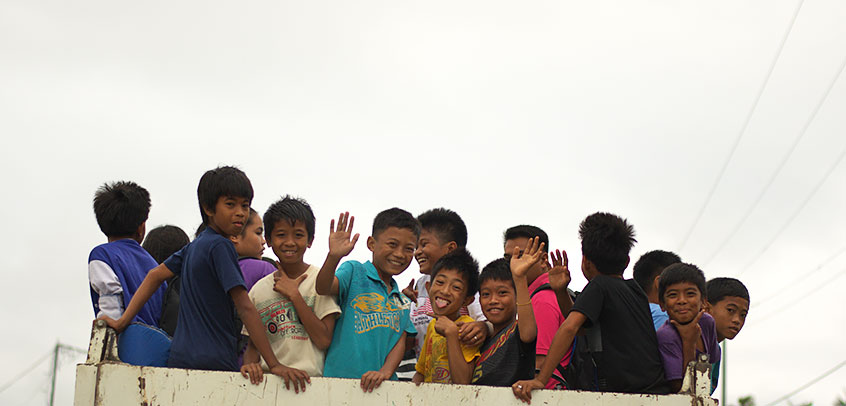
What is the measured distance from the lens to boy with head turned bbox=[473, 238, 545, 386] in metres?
3.57

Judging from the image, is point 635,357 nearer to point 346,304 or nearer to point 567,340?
point 567,340

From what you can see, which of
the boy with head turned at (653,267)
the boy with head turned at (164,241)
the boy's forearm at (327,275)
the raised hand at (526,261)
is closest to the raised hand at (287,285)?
the boy's forearm at (327,275)

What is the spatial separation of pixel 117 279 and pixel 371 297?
124cm

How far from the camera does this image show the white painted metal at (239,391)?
10.3ft

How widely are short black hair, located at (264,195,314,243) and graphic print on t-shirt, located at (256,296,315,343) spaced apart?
1.13 ft

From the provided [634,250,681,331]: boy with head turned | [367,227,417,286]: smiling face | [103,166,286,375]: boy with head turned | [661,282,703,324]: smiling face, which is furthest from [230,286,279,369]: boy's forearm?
[634,250,681,331]: boy with head turned

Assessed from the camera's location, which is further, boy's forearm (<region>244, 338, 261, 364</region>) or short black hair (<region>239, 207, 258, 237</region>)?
short black hair (<region>239, 207, 258, 237</region>)

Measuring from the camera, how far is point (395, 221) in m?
4.18

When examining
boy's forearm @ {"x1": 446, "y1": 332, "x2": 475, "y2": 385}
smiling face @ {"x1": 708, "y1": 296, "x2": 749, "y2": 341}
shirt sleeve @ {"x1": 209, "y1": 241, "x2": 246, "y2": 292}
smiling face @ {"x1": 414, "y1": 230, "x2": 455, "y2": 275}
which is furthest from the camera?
smiling face @ {"x1": 414, "y1": 230, "x2": 455, "y2": 275}

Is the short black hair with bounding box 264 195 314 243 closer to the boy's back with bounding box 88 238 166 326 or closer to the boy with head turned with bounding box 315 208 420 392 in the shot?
the boy with head turned with bounding box 315 208 420 392

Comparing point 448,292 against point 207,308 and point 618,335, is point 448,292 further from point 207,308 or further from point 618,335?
point 207,308

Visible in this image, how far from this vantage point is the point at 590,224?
13.0ft

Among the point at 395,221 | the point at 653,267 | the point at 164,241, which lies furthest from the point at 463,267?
the point at 164,241

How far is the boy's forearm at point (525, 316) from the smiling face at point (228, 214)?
128 centimetres
